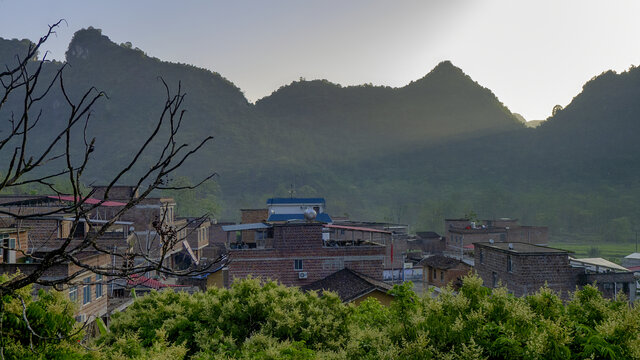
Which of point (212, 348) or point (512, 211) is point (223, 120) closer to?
point (512, 211)

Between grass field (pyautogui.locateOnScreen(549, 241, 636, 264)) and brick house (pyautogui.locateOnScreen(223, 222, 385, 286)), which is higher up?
brick house (pyautogui.locateOnScreen(223, 222, 385, 286))

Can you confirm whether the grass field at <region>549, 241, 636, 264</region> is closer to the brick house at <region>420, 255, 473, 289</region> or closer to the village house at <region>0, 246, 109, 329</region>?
the brick house at <region>420, 255, 473, 289</region>

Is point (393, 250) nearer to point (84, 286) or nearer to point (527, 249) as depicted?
point (527, 249)

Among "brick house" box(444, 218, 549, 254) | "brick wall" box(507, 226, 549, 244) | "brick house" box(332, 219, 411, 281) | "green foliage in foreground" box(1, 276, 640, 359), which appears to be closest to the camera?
"green foliage in foreground" box(1, 276, 640, 359)

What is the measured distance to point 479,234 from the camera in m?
61.6

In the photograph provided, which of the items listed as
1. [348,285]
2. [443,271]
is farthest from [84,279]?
[443,271]

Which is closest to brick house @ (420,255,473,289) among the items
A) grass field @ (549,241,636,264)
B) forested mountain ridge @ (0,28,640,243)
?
grass field @ (549,241,636,264)

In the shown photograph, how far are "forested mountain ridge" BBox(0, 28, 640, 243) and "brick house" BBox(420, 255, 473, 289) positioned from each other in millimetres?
73394

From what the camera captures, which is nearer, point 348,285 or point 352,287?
point 352,287

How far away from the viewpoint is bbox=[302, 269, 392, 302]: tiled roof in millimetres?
23734

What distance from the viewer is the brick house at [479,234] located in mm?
61031

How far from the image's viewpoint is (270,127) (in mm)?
193250

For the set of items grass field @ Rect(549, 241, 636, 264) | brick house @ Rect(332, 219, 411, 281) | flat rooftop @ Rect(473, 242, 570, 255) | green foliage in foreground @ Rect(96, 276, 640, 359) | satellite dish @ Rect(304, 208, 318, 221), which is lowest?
grass field @ Rect(549, 241, 636, 264)

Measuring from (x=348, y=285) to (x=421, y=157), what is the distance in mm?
154929
